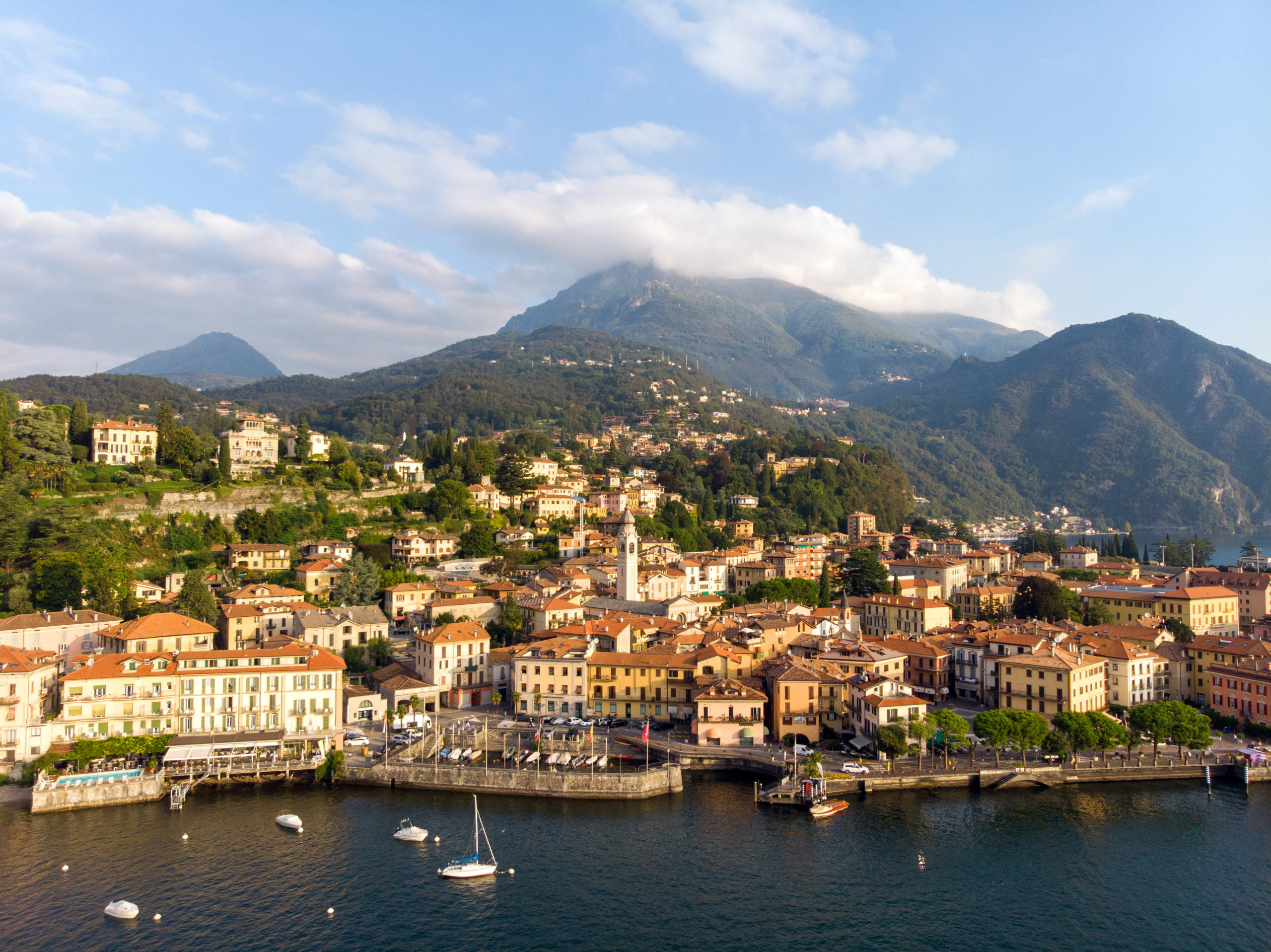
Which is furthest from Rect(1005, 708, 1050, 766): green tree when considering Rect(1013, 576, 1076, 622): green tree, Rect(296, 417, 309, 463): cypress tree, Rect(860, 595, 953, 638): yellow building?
Rect(296, 417, 309, 463): cypress tree

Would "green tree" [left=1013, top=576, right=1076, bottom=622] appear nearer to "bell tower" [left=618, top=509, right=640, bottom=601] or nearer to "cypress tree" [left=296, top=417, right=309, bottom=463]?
"bell tower" [left=618, top=509, right=640, bottom=601]

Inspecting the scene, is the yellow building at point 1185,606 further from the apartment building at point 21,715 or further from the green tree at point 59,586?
the green tree at point 59,586

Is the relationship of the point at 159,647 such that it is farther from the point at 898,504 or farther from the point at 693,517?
the point at 898,504

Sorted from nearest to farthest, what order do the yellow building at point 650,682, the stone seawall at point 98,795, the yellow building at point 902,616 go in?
the stone seawall at point 98,795 → the yellow building at point 650,682 → the yellow building at point 902,616

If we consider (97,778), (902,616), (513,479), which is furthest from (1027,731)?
(513,479)

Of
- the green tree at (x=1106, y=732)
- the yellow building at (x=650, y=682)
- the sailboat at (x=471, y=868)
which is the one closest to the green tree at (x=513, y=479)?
the yellow building at (x=650, y=682)

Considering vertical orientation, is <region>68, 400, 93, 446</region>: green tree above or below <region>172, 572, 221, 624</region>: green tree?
above

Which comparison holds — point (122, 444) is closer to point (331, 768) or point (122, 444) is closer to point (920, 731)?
point (331, 768)

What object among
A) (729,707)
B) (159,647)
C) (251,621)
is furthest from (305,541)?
(729,707)
